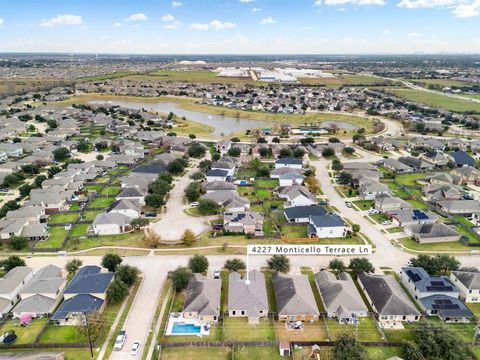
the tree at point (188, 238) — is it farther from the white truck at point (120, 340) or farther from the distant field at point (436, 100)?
the distant field at point (436, 100)

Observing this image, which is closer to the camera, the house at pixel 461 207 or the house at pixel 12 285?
the house at pixel 12 285

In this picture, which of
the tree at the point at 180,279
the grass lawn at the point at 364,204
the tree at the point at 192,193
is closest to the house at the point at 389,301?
the tree at the point at 180,279

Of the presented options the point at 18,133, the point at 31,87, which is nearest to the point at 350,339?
the point at 18,133

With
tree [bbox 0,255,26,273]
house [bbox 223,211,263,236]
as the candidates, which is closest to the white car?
tree [bbox 0,255,26,273]

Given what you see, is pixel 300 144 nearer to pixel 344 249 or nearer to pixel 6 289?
pixel 344 249

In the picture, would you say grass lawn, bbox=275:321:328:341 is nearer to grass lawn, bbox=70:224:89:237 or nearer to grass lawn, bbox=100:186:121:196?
grass lawn, bbox=70:224:89:237

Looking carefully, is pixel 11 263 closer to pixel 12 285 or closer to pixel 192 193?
pixel 12 285

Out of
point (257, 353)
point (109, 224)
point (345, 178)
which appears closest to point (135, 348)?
point (257, 353)
